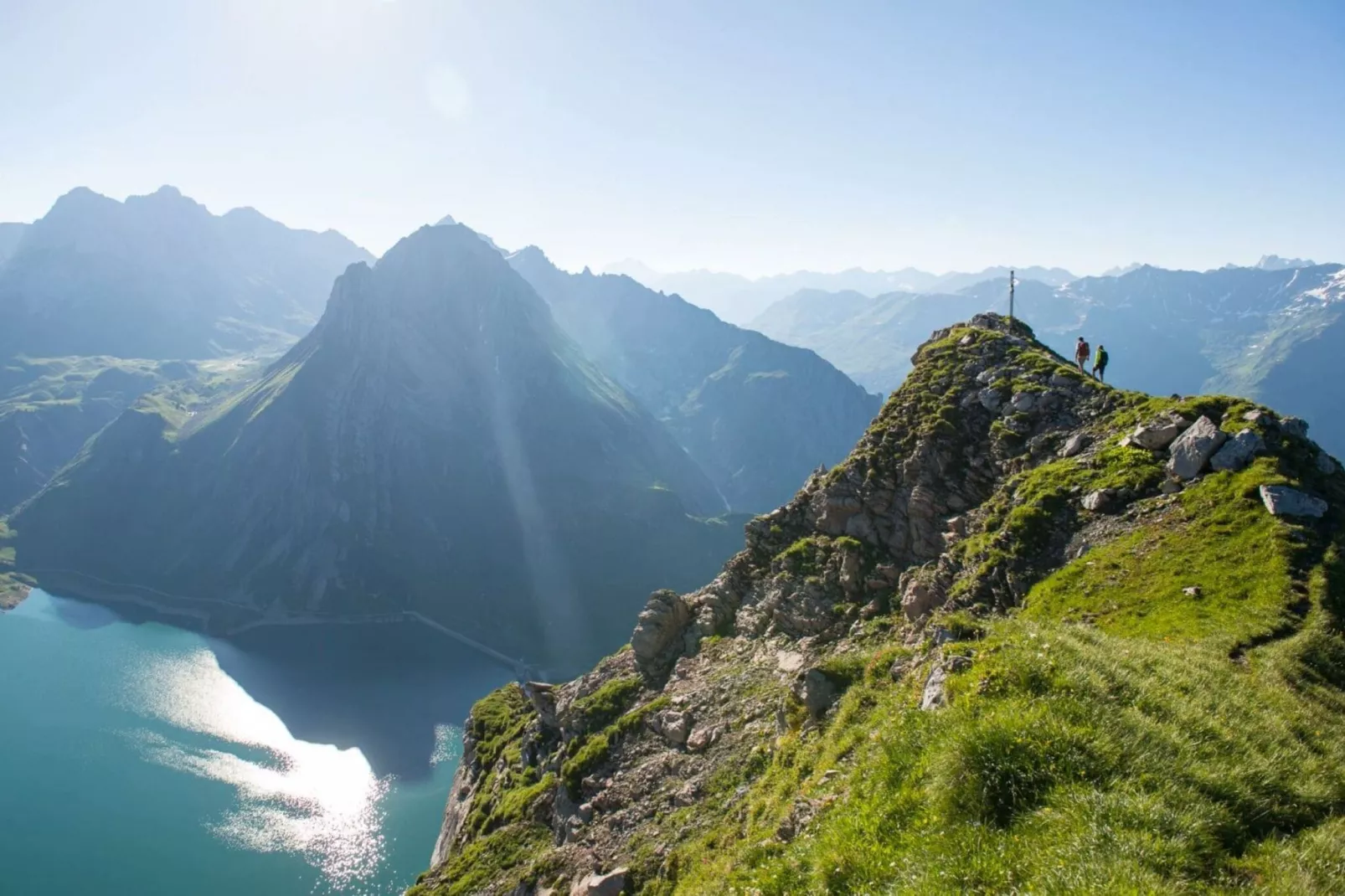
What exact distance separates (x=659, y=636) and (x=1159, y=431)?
93.0 feet

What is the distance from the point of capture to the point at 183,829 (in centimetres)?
12031

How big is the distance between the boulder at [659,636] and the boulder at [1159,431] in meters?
25.8

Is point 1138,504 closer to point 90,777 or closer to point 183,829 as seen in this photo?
point 183,829

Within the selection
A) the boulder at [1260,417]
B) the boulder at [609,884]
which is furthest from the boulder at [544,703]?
the boulder at [1260,417]

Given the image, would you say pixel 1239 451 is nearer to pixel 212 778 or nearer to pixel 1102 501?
pixel 1102 501

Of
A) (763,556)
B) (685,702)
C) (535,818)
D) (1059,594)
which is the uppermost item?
(1059,594)

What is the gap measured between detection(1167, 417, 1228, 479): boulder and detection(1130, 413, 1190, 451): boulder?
872mm

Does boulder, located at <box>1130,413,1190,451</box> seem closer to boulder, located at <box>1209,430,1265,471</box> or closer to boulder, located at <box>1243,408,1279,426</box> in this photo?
boulder, located at <box>1243,408,1279,426</box>

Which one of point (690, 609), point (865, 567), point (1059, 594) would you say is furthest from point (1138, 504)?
point (690, 609)

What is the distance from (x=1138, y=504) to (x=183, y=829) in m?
153

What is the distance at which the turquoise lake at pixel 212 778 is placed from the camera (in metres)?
111

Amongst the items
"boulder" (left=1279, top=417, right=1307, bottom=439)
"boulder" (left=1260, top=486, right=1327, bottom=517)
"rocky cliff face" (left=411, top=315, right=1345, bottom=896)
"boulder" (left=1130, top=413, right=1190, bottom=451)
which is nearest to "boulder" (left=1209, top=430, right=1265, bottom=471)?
"rocky cliff face" (left=411, top=315, right=1345, bottom=896)

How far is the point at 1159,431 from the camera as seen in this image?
2914cm

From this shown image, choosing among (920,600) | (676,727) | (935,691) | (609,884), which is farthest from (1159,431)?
(609,884)
